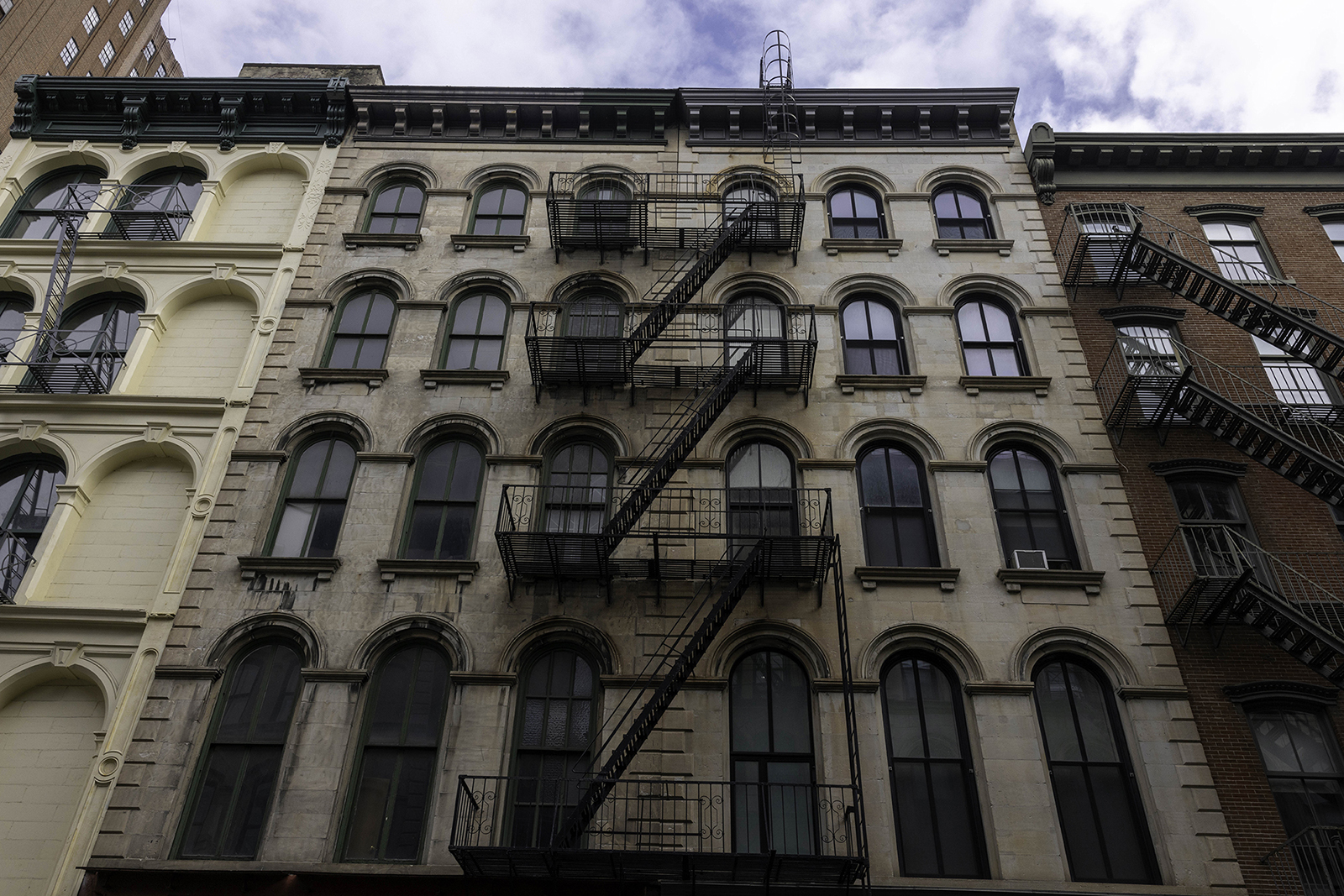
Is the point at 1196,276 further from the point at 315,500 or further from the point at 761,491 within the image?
the point at 315,500

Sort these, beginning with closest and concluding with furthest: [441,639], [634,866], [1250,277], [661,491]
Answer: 1. [634,866]
2. [441,639]
3. [661,491]
4. [1250,277]

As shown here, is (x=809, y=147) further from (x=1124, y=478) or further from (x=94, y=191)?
(x=94, y=191)

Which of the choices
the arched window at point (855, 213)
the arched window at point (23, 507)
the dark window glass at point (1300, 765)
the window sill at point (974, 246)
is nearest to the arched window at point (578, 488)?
the arched window at point (855, 213)

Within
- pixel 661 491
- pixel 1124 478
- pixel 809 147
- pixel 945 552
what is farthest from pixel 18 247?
pixel 1124 478

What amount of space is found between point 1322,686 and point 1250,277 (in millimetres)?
9178

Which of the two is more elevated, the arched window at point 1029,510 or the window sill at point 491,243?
the window sill at point 491,243

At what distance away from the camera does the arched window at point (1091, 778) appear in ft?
44.1

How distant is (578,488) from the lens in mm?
16953

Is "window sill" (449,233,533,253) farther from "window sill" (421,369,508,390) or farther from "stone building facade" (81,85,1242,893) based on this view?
"window sill" (421,369,508,390)

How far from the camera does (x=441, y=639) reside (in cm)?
1526

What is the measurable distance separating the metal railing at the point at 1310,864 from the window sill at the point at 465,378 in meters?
14.0

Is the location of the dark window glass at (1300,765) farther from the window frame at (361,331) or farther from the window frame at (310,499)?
the window frame at (361,331)

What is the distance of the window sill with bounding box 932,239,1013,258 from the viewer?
2034 cm

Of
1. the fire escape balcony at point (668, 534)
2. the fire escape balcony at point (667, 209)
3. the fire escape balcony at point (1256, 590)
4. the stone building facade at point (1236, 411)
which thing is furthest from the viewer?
the fire escape balcony at point (667, 209)
